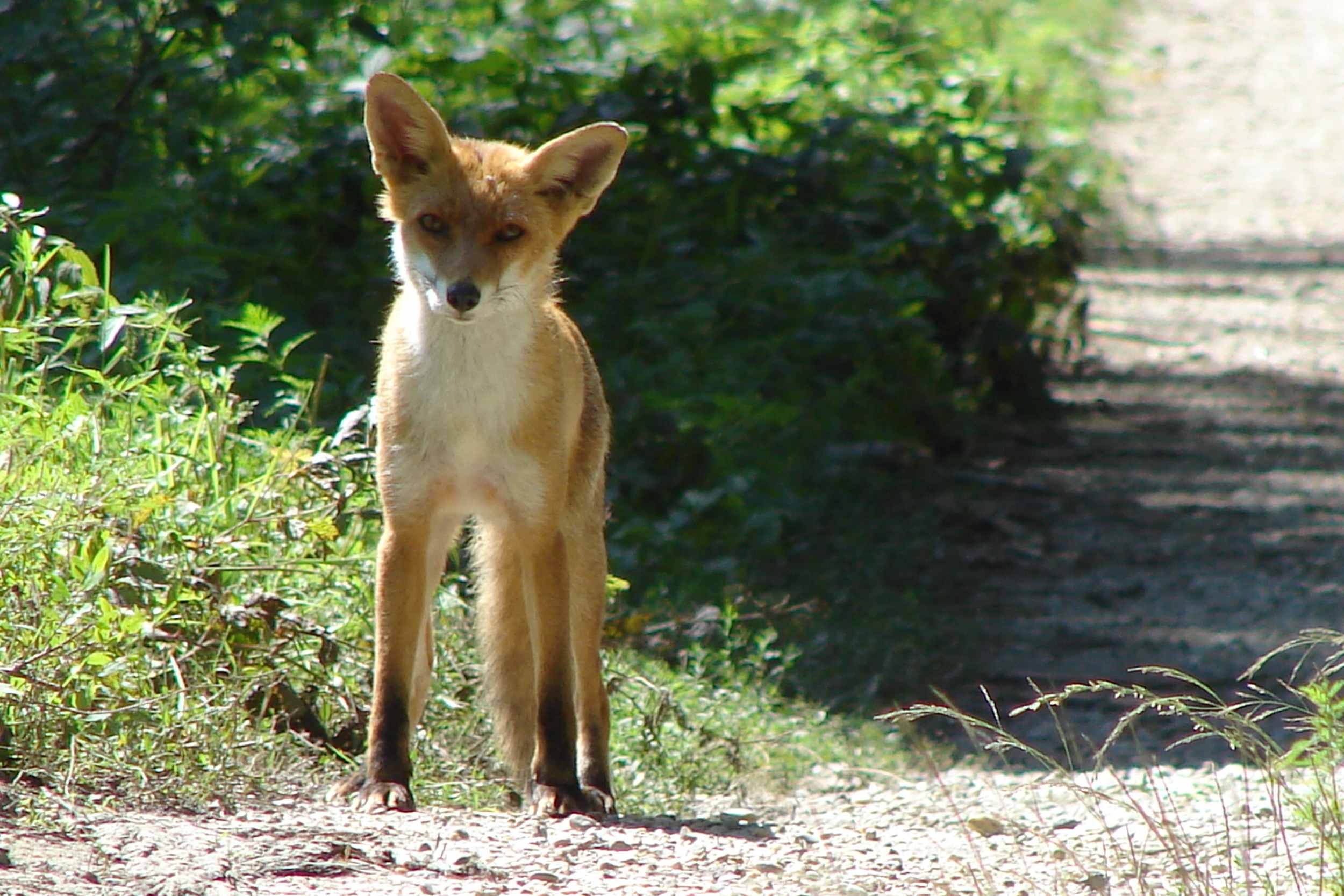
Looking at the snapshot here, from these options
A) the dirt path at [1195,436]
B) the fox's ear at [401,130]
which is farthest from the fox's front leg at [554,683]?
the dirt path at [1195,436]

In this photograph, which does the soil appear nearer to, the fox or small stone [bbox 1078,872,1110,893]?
small stone [bbox 1078,872,1110,893]

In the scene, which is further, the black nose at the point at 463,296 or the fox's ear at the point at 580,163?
the fox's ear at the point at 580,163

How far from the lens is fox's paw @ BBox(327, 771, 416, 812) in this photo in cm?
421

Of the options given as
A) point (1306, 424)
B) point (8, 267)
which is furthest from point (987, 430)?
point (8, 267)

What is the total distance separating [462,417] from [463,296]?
357 mm

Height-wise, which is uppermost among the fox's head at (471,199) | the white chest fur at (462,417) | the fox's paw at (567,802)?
the fox's head at (471,199)

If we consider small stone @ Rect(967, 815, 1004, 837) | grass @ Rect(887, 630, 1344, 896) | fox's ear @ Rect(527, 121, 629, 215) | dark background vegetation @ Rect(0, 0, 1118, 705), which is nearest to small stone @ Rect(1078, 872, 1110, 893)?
grass @ Rect(887, 630, 1344, 896)

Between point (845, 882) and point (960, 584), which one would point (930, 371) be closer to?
point (960, 584)

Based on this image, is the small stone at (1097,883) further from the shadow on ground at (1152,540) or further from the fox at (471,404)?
the shadow on ground at (1152,540)

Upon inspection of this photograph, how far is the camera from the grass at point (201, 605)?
4.04m

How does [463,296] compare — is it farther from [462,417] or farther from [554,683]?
[554,683]

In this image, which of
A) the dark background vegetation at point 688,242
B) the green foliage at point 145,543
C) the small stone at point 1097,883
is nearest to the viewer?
the small stone at point 1097,883

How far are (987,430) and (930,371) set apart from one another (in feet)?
1.93

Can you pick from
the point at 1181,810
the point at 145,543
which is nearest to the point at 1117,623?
the point at 1181,810
